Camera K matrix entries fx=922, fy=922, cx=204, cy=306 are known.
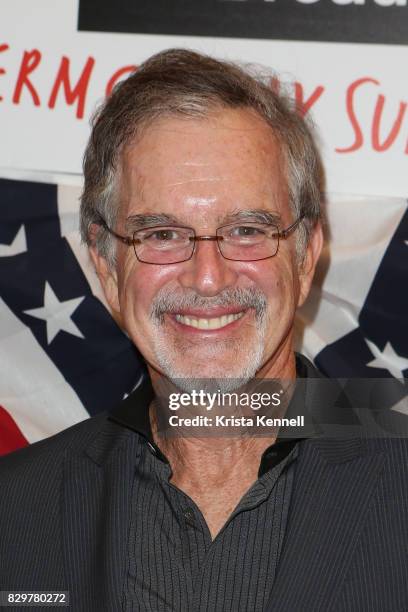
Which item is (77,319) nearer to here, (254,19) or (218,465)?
(218,465)

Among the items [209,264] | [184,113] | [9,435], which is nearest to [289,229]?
[209,264]

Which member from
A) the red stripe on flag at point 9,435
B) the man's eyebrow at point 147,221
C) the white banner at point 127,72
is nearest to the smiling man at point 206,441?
the man's eyebrow at point 147,221

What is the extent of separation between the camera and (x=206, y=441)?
80.1 inches

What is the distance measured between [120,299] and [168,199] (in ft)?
0.91

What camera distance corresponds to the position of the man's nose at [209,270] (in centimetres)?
186

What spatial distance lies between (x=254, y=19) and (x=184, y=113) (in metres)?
0.60

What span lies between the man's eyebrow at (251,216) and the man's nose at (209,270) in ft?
0.18

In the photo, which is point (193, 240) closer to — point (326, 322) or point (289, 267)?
point (289, 267)

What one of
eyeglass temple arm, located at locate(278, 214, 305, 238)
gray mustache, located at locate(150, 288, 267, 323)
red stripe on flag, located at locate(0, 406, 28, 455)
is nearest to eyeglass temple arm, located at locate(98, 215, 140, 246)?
gray mustache, located at locate(150, 288, 267, 323)

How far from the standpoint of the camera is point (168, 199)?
190cm

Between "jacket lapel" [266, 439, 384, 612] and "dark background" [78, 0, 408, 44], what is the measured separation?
110cm

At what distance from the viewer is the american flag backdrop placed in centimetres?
246

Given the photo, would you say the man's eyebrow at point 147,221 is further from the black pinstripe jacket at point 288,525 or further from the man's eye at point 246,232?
the black pinstripe jacket at point 288,525

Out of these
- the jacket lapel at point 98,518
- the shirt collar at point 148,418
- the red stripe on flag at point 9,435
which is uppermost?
the shirt collar at point 148,418
